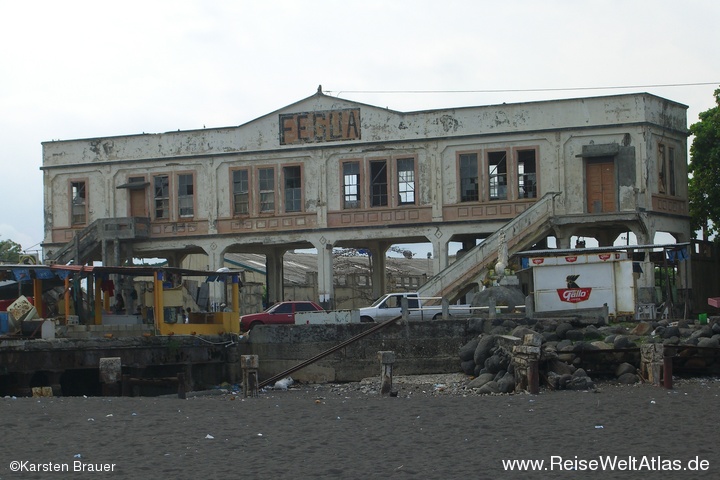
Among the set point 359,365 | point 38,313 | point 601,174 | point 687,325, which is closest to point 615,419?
point 687,325

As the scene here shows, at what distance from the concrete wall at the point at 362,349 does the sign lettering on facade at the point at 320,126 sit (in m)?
12.4

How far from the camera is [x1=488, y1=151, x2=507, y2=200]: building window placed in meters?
43.5

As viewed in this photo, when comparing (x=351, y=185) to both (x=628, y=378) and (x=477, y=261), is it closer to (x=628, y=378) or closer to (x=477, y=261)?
(x=477, y=261)

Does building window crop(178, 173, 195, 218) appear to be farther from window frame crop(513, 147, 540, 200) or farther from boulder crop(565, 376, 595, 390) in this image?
boulder crop(565, 376, 595, 390)

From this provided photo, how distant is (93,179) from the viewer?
48.2m

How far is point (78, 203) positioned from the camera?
48.5 m

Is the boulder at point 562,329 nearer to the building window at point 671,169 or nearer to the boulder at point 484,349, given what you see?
the boulder at point 484,349

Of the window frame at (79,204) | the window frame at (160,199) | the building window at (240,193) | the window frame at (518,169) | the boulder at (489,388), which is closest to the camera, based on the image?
the boulder at (489,388)

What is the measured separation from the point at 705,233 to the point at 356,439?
111 ft

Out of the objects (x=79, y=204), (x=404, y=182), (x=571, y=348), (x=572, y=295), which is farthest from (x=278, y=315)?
(x=571, y=348)

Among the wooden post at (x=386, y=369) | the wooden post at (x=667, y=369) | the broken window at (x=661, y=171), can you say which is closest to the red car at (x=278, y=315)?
the broken window at (x=661, y=171)

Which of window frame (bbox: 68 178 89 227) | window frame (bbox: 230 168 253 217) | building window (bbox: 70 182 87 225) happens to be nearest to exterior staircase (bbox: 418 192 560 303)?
window frame (bbox: 230 168 253 217)

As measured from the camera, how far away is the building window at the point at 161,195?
155 feet

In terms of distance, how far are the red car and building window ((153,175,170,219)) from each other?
8779mm
